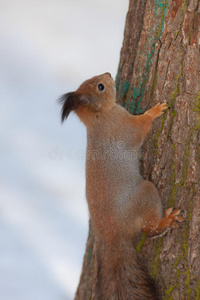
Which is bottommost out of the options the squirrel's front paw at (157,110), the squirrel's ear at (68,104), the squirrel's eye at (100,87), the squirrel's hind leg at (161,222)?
the squirrel's hind leg at (161,222)

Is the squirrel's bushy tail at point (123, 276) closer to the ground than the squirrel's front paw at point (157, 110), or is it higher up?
closer to the ground

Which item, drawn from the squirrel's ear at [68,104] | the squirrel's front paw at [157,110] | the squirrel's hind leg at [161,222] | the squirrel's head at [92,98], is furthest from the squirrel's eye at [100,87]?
the squirrel's hind leg at [161,222]

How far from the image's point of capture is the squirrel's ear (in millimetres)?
2951

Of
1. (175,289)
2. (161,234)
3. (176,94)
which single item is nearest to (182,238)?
(161,234)

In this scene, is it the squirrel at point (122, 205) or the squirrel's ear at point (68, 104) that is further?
the squirrel's ear at point (68, 104)

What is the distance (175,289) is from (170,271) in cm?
10

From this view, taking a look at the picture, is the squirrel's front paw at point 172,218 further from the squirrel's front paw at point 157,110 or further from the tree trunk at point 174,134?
the squirrel's front paw at point 157,110

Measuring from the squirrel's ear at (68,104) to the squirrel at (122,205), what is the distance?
0.09 ft

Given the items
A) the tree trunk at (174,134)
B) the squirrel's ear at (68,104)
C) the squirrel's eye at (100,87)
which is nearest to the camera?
the tree trunk at (174,134)

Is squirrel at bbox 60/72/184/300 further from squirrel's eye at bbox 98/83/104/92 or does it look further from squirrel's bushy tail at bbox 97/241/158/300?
squirrel's eye at bbox 98/83/104/92

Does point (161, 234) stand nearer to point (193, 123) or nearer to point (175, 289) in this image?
point (175, 289)

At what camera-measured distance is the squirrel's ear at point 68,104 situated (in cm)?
295

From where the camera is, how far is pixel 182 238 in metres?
2.35

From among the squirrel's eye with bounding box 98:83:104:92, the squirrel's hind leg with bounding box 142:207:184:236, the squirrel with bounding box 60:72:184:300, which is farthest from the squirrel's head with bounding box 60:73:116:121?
the squirrel's hind leg with bounding box 142:207:184:236
